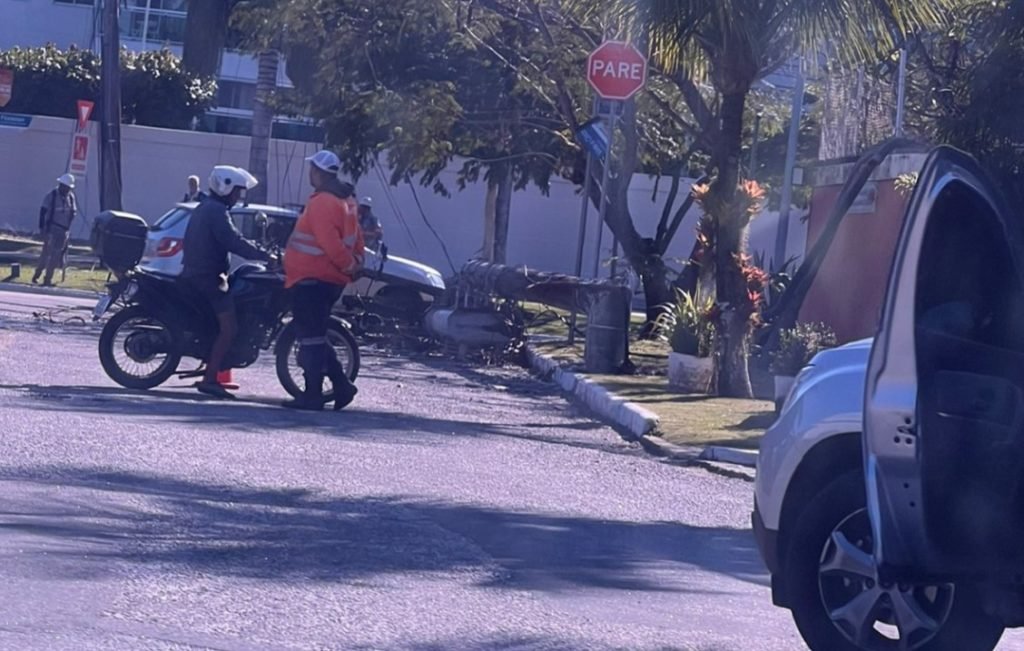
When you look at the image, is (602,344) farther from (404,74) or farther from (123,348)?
(404,74)

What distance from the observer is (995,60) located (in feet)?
40.3

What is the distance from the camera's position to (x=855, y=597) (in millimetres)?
5695

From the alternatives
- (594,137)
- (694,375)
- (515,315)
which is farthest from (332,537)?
(594,137)

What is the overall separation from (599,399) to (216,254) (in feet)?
14.4

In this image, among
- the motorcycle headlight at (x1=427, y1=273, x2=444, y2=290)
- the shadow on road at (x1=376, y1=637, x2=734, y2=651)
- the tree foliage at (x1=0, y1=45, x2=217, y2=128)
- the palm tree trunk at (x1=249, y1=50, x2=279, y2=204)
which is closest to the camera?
the shadow on road at (x1=376, y1=637, x2=734, y2=651)

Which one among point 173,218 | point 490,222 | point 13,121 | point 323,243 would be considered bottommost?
point 323,243

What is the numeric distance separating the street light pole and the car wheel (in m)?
25.2

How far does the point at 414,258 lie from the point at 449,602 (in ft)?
94.4

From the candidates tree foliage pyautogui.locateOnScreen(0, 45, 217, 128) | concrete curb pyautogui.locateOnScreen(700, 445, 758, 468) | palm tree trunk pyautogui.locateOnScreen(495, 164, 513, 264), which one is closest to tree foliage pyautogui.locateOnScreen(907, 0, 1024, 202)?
concrete curb pyautogui.locateOnScreen(700, 445, 758, 468)

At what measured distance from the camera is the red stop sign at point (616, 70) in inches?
667

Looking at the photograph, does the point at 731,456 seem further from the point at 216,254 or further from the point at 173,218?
the point at 173,218

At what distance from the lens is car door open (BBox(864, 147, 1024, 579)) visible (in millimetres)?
5137

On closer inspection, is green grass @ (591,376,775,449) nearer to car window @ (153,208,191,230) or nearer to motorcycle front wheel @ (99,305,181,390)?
motorcycle front wheel @ (99,305,181,390)

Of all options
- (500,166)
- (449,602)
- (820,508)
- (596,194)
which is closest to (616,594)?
(449,602)
